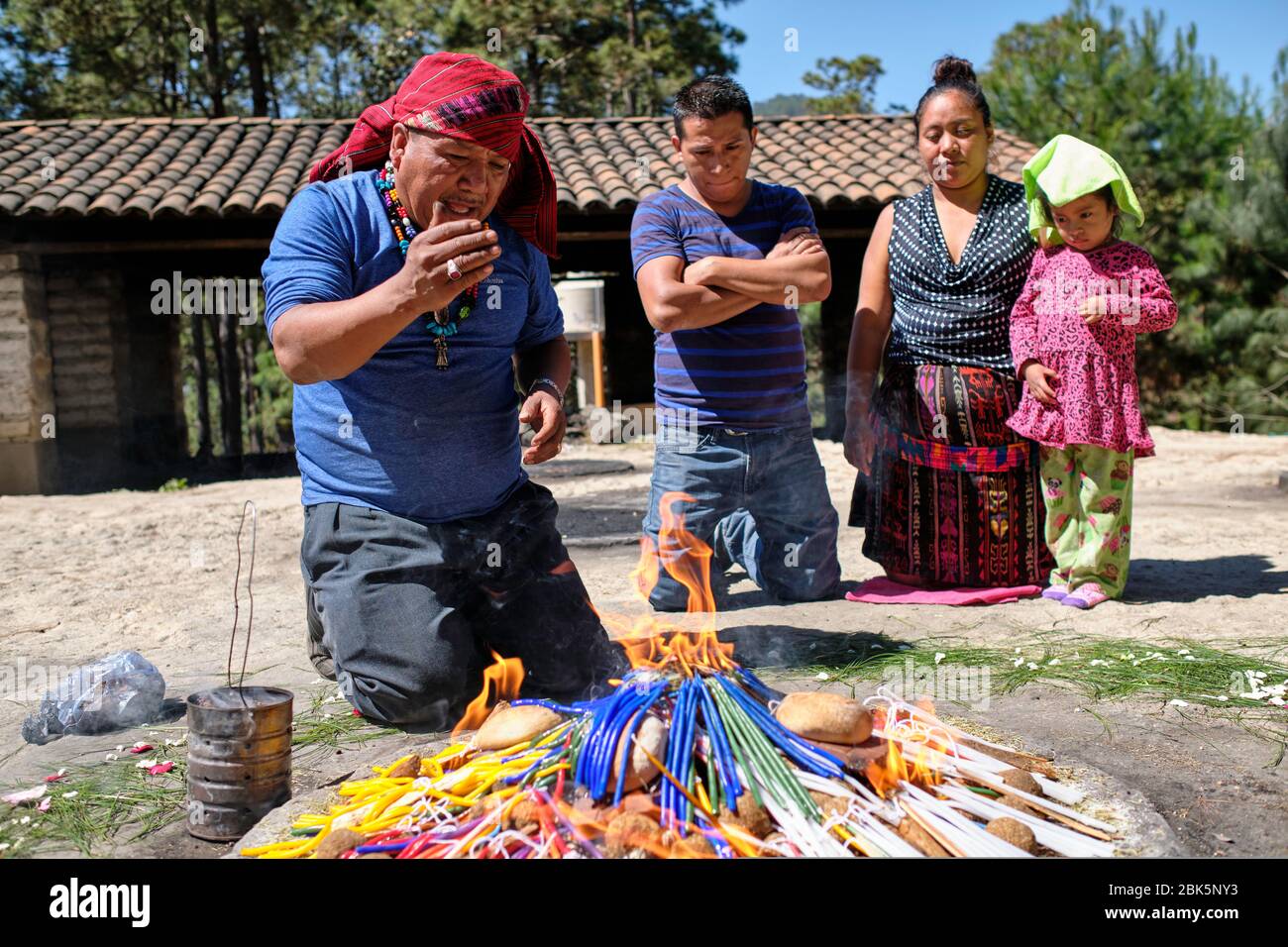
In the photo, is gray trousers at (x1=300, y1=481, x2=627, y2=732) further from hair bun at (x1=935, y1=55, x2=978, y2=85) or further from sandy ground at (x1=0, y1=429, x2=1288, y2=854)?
hair bun at (x1=935, y1=55, x2=978, y2=85)

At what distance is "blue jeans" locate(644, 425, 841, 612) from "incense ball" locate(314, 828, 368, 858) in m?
2.49

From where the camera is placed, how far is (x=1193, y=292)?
18391mm

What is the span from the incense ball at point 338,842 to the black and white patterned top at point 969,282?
3.31 meters

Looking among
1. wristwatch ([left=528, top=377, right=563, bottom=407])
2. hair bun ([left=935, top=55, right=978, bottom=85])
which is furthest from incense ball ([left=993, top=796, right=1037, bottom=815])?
hair bun ([left=935, top=55, right=978, bottom=85])

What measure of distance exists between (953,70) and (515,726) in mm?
3381

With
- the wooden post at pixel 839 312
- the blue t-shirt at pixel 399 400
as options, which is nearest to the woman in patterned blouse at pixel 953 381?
the blue t-shirt at pixel 399 400

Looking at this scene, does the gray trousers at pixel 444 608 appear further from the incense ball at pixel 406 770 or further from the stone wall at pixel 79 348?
→ the stone wall at pixel 79 348

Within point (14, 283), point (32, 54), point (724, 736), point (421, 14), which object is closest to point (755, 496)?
point (724, 736)

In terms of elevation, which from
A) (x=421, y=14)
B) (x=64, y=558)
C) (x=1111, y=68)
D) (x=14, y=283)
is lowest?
(x=64, y=558)

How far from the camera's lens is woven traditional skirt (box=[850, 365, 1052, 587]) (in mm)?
4633

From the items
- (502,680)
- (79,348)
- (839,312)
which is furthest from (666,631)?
(839,312)
